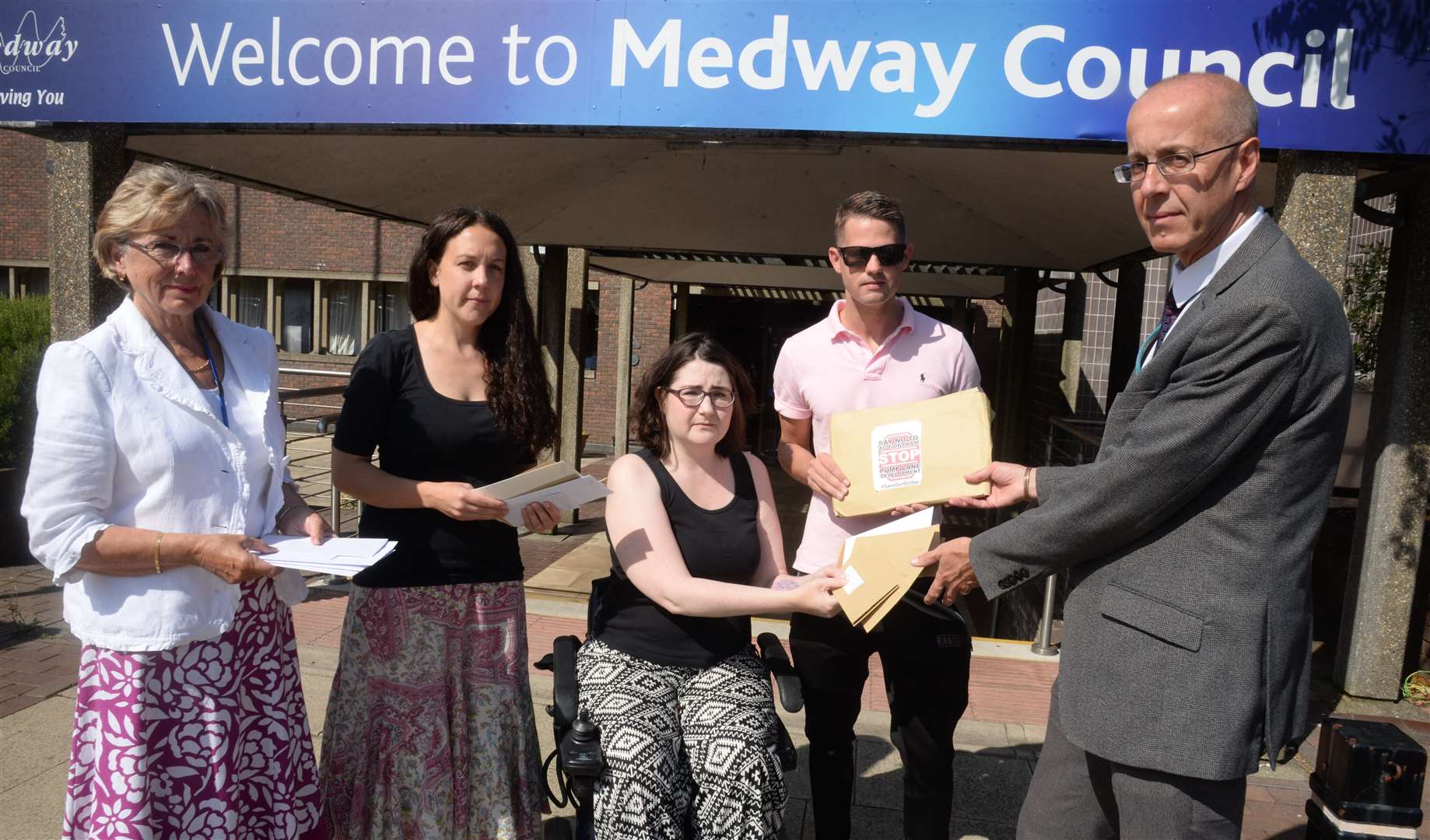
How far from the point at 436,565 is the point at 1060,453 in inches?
246

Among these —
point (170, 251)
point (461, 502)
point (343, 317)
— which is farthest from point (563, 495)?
point (343, 317)

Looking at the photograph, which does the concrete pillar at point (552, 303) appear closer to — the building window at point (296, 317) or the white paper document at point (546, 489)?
the white paper document at point (546, 489)

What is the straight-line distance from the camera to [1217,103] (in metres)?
1.76

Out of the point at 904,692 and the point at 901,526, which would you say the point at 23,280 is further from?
the point at 901,526

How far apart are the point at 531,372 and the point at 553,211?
4492mm

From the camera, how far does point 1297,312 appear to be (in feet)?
5.44

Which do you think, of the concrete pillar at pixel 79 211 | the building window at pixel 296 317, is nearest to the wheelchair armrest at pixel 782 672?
the concrete pillar at pixel 79 211

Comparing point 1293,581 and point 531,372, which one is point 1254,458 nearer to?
point 1293,581

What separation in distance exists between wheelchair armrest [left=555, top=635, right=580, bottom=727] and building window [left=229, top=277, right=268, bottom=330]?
18849 mm

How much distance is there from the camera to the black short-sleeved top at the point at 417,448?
259 cm

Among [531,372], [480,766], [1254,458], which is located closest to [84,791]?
[480,766]

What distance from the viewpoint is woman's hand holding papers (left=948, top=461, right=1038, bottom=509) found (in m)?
2.25

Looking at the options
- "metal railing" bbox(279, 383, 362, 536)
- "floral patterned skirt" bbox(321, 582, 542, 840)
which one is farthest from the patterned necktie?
"metal railing" bbox(279, 383, 362, 536)

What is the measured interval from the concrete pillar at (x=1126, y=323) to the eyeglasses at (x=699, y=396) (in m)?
5.68
